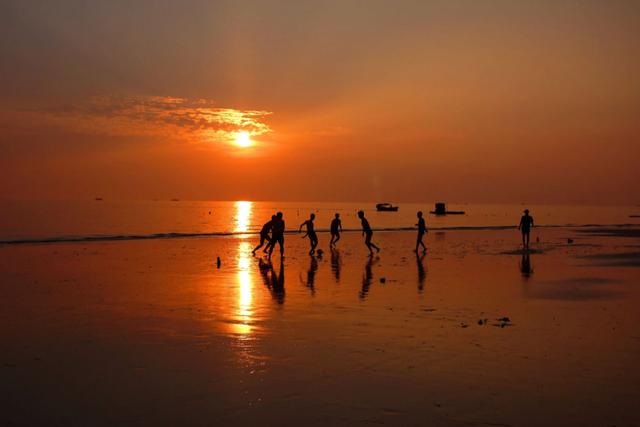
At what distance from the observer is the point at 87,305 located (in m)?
15.0

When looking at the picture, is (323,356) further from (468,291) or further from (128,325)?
(468,291)

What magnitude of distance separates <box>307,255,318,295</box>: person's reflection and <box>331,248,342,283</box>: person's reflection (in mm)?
758

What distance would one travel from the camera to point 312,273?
2200 centimetres

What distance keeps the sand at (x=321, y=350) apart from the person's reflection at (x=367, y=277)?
106 millimetres

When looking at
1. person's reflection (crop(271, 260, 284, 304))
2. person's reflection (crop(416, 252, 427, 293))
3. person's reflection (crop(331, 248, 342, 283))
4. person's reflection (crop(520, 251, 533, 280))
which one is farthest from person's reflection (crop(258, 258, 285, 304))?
person's reflection (crop(520, 251, 533, 280))

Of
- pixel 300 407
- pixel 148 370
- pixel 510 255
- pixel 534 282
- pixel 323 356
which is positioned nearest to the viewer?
pixel 300 407

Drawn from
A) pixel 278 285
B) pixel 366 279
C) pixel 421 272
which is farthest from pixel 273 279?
pixel 421 272

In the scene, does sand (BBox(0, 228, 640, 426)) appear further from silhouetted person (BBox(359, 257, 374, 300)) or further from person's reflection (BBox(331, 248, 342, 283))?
person's reflection (BBox(331, 248, 342, 283))

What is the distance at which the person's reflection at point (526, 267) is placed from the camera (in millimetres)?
21656

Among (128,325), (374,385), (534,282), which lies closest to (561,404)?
(374,385)

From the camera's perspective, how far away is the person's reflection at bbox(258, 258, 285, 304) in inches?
650

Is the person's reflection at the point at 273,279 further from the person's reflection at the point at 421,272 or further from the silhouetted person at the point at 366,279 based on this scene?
the person's reflection at the point at 421,272

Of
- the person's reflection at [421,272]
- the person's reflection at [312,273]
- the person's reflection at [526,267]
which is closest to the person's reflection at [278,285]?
the person's reflection at [312,273]

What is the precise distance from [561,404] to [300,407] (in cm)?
341
